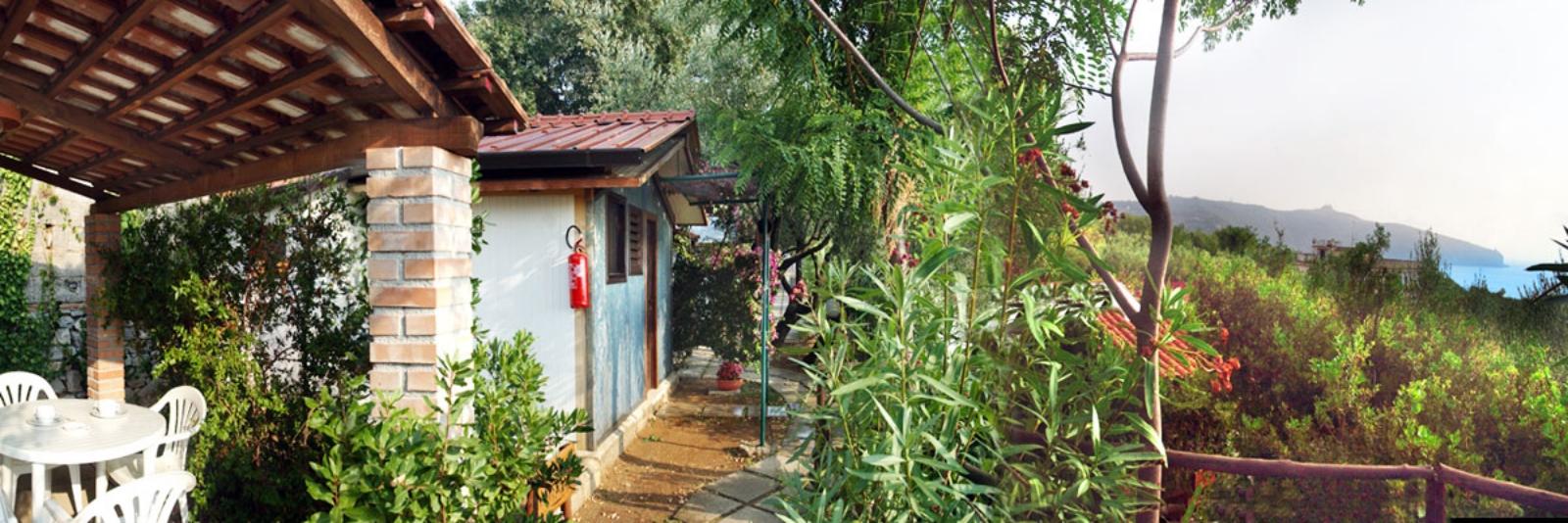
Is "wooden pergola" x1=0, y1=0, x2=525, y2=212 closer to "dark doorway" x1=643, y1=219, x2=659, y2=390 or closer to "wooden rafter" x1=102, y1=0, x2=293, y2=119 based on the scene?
"wooden rafter" x1=102, y1=0, x2=293, y2=119

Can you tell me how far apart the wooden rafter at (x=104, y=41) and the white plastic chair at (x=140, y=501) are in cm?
152

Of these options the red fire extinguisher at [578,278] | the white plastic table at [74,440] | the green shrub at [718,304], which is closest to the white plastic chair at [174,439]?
the white plastic table at [74,440]

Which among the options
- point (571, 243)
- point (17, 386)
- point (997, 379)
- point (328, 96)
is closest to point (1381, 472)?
point (997, 379)

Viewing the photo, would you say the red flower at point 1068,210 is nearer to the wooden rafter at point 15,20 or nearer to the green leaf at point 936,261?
the green leaf at point 936,261

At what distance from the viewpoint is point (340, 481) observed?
230 centimetres

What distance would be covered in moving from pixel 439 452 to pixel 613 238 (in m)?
4.07

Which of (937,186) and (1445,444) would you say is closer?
(937,186)

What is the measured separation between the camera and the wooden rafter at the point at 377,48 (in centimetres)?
195

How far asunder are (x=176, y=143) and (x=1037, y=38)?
13.6 feet

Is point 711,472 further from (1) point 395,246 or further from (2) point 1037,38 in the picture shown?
(2) point 1037,38

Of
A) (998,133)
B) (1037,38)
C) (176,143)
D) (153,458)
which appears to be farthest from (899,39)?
(153,458)

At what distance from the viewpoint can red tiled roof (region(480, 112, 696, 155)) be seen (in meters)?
5.10

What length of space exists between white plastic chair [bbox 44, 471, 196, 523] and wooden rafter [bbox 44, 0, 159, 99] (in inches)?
59.7

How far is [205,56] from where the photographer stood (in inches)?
88.3
